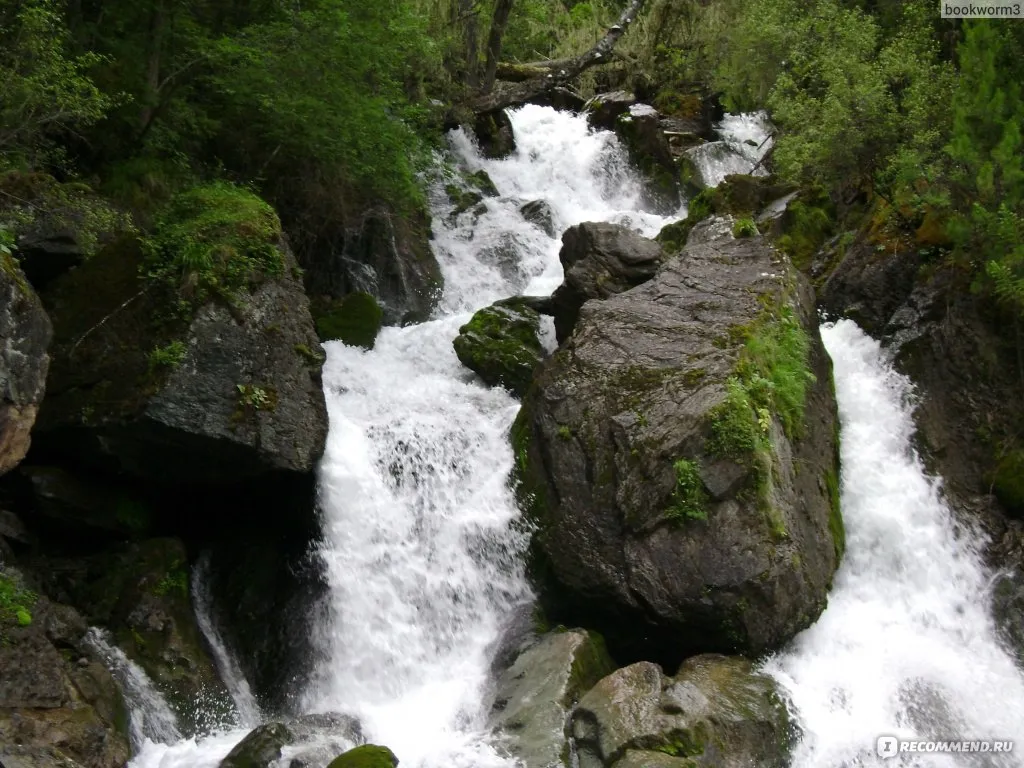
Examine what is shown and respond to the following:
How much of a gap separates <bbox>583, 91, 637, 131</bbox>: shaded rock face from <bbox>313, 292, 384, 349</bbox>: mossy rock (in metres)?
11.7

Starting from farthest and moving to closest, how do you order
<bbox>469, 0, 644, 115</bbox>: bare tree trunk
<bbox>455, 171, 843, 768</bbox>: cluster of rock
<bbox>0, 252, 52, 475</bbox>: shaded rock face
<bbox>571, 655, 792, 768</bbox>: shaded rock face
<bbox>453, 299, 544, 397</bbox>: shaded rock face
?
<bbox>469, 0, 644, 115</bbox>: bare tree trunk, <bbox>453, 299, 544, 397</bbox>: shaded rock face, <bbox>455, 171, 843, 768</bbox>: cluster of rock, <bbox>571, 655, 792, 768</bbox>: shaded rock face, <bbox>0, 252, 52, 475</bbox>: shaded rock face

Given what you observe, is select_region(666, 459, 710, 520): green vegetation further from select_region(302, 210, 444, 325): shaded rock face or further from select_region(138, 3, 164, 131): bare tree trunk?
select_region(138, 3, 164, 131): bare tree trunk

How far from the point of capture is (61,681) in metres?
6.95

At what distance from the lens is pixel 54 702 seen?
266 inches

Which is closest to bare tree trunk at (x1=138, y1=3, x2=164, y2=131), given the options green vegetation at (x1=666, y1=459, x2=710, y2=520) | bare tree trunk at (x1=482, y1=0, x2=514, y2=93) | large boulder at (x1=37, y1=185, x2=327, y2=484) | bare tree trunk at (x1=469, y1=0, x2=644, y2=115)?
large boulder at (x1=37, y1=185, x2=327, y2=484)

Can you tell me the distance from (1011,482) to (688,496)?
15.9ft

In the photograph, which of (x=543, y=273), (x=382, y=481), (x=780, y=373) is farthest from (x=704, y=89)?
(x=382, y=481)

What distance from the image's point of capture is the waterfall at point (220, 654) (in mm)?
8320

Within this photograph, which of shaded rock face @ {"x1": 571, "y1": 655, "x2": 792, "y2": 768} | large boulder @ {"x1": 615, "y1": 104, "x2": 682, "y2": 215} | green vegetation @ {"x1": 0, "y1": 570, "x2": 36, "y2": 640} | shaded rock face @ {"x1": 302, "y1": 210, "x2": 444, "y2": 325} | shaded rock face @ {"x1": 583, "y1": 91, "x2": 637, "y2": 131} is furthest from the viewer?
shaded rock face @ {"x1": 583, "y1": 91, "x2": 637, "y2": 131}

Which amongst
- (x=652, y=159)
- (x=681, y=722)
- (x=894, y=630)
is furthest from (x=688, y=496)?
(x=652, y=159)

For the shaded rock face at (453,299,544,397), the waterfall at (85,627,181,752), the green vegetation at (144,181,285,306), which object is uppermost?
the green vegetation at (144,181,285,306)

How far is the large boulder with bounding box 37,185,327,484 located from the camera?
845cm

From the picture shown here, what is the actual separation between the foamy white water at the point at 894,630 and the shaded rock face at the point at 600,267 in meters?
3.72

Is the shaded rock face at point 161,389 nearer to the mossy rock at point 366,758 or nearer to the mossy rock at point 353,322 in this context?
the mossy rock at point 366,758
